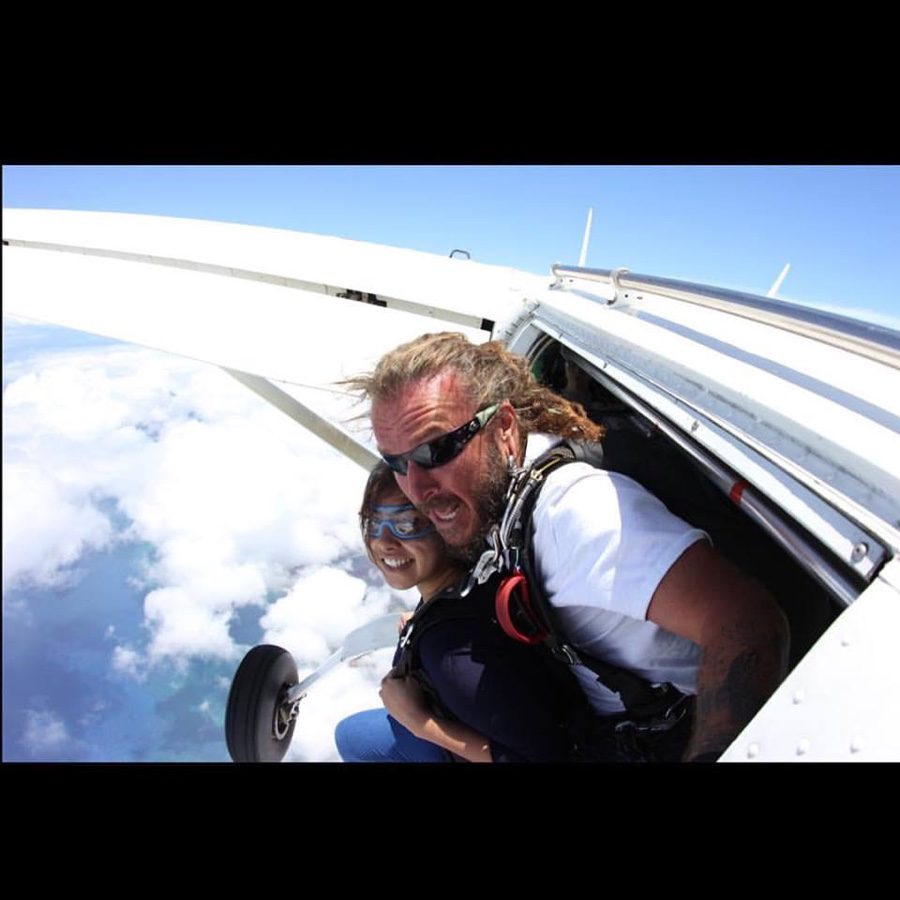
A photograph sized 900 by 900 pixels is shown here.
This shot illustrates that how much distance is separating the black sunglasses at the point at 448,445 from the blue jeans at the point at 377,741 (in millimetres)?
1170

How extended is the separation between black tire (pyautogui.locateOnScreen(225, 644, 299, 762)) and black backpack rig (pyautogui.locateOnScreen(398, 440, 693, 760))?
1628 mm

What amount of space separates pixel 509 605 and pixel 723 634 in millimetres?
452

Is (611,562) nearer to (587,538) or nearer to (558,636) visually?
(587,538)

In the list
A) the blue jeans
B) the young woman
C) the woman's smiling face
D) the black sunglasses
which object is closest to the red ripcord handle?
the young woman

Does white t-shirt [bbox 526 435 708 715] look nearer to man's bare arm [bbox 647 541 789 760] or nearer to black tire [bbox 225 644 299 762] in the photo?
man's bare arm [bbox 647 541 789 760]

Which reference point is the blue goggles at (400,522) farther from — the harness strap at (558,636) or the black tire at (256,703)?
the black tire at (256,703)

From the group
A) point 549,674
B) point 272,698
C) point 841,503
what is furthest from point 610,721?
point 272,698

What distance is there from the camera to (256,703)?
93.2 inches

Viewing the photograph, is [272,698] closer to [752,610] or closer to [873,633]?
[752,610]

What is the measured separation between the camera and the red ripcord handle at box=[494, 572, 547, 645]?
1104 millimetres

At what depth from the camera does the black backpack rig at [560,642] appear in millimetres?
1044

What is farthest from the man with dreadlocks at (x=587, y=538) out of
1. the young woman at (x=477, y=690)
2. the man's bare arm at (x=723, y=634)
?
the young woman at (x=477, y=690)

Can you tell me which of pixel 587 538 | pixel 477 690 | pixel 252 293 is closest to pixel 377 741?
pixel 477 690

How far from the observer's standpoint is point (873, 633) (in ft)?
1.59
